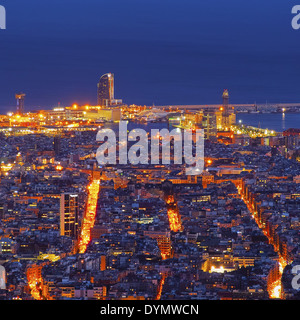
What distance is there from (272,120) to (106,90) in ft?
26.6

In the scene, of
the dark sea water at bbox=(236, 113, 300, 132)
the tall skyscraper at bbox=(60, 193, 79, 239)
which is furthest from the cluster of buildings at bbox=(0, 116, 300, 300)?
the dark sea water at bbox=(236, 113, 300, 132)

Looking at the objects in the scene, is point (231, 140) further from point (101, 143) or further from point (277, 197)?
point (277, 197)

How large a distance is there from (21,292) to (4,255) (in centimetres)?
218

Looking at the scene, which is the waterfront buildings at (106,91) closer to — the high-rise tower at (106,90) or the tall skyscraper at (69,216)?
the high-rise tower at (106,90)

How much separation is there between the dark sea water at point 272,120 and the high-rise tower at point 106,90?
600 centimetres

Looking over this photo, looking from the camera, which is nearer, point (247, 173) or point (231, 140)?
point (247, 173)

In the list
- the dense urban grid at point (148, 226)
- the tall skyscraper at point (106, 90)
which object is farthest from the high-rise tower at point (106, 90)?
the dense urban grid at point (148, 226)

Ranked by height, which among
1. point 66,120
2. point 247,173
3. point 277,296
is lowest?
point 277,296

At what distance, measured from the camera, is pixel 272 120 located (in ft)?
141

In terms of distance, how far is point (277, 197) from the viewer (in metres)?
16.4

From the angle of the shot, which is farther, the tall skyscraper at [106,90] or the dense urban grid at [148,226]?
the tall skyscraper at [106,90]

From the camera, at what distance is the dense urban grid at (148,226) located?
9.01m

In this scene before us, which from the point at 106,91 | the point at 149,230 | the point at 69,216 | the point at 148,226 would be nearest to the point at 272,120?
the point at 106,91

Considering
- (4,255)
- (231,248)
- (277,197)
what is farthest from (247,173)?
(4,255)
